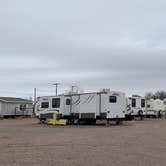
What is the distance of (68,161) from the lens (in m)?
10.3

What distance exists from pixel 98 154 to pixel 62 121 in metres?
20.6

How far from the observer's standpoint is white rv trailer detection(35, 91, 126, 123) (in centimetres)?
3064

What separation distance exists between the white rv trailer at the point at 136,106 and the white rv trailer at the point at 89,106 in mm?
8951

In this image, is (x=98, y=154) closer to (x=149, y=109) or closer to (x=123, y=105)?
(x=123, y=105)

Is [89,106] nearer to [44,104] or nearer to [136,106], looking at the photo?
[44,104]

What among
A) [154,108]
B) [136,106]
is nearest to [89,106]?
[136,106]

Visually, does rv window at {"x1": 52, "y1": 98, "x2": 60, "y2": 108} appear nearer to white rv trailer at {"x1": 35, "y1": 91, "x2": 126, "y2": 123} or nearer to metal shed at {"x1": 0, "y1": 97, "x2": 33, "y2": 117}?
white rv trailer at {"x1": 35, "y1": 91, "x2": 126, "y2": 123}

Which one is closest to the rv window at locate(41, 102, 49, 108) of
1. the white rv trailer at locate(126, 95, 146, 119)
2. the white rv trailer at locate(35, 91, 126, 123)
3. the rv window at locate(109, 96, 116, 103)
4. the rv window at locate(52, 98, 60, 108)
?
the white rv trailer at locate(35, 91, 126, 123)

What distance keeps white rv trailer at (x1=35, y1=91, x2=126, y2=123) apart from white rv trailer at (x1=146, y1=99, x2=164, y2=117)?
16273 mm

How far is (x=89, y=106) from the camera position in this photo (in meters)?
31.4

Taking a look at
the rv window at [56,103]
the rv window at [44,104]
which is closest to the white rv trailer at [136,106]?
the rv window at [56,103]

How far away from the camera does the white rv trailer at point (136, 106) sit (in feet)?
133

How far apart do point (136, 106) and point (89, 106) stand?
1192cm

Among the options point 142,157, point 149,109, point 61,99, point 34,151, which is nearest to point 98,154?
point 142,157
